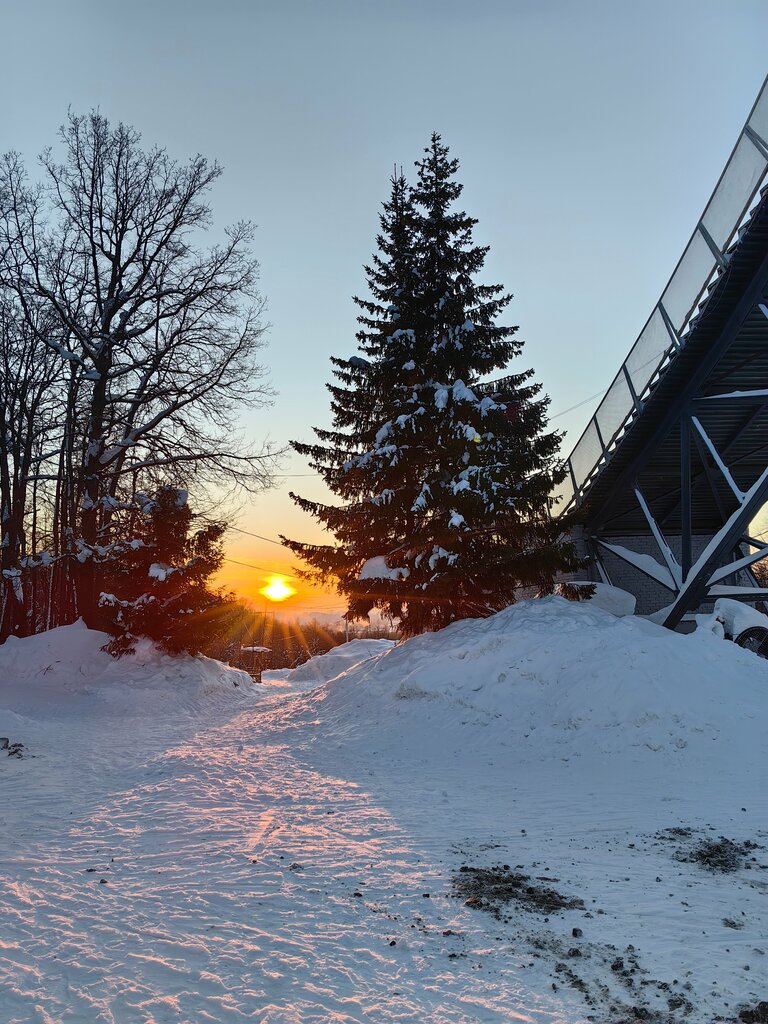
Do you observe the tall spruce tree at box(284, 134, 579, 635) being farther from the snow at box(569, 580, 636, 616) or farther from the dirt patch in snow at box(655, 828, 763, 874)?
the dirt patch in snow at box(655, 828, 763, 874)

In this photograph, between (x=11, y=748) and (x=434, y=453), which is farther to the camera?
(x=434, y=453)

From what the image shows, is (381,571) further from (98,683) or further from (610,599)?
(98,683)

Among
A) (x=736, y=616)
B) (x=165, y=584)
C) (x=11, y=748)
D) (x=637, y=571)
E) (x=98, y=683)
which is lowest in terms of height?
(x=11, y=748)

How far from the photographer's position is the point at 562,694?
29.8 ft

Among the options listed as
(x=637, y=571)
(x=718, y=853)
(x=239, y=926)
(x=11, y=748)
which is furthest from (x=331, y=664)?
(x=239, y=926)

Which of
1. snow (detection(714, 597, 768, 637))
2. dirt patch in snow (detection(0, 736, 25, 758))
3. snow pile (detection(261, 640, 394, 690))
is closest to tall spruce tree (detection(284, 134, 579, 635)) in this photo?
snow (detection(714, 597, 768, 637))

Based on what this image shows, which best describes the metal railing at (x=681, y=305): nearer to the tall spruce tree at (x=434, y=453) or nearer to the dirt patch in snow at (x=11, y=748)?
the tall spruce tree at (x=434, y=453)

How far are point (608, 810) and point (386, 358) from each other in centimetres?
1063

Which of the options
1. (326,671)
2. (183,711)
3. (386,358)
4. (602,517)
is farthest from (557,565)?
(326,671)

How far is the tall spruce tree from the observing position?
1235 cm

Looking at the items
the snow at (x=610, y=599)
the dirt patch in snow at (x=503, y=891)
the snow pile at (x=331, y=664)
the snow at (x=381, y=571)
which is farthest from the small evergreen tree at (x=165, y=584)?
the dirt patch in snow at (x=503, y=891)

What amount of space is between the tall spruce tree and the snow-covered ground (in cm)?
143

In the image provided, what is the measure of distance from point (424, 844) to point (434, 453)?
918 centimetres

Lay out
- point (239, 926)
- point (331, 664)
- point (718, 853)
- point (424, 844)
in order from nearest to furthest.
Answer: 1. point (239, 926)
2. point (718, 853)
3. point (424, 844)
4. point (331, 664)
